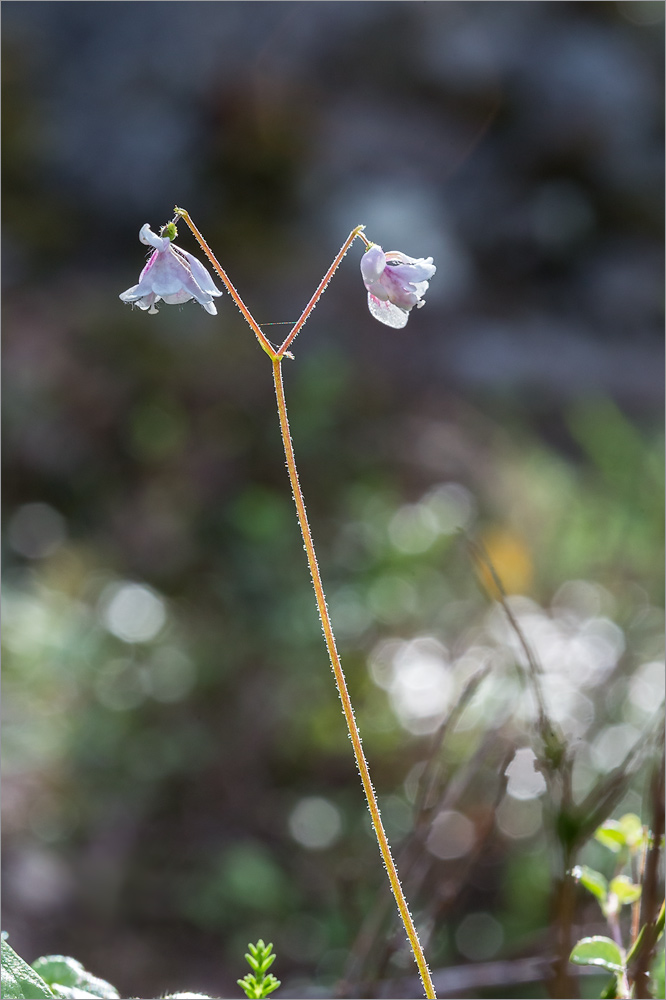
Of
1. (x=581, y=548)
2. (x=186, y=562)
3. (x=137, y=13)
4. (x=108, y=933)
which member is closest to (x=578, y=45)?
(x=137, y=13)

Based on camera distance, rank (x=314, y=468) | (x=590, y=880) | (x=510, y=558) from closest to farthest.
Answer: (x=590, y=880) → (x=510, y=558) → (x=314, y=468)

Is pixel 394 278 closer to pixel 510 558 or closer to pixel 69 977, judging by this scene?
pixel 69 977

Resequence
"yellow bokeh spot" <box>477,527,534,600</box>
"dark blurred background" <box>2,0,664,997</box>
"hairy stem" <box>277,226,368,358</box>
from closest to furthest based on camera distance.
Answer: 1. "hairy stem" <box>277,226,368,358</box>
2. "dark blurred background" <box>2,0,664,997</box>
3. "yellow bokeh spot" <box>477,527,534,600</box>

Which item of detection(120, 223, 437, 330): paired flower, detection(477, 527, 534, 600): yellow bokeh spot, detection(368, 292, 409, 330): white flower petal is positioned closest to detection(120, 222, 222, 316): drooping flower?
detection(120, 223, 437, 330): paired flower

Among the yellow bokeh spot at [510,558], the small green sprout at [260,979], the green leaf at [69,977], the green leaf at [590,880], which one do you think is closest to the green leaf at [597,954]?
the green leaf at [590,880]

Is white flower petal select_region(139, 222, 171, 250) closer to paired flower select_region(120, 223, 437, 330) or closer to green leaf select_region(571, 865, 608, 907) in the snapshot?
paired flower select_region(120, 223, 437, 330)

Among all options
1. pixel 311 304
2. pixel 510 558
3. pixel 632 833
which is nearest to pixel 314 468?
pixel 510 558

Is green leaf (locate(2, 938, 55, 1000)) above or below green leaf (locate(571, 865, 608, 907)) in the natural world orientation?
below
